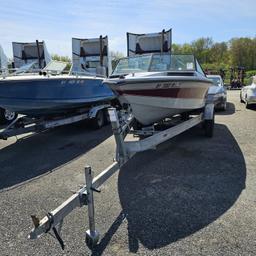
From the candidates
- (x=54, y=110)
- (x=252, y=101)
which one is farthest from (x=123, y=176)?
(x=252, y=101)

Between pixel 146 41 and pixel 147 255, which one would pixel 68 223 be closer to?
pixel 147 255

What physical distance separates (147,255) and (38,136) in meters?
6.09

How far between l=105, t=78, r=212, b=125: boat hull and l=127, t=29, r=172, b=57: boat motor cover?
6.62m

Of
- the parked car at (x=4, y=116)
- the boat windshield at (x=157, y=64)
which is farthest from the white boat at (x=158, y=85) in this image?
the parked car at (x=4, y=116)

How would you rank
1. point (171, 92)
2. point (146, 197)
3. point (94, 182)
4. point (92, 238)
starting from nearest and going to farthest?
1. point (92, 238)
2. point (94, 182)
3. point (146, 197)
4. point (171, 92)

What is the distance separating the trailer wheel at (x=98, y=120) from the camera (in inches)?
343

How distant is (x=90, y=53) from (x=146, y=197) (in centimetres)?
1025

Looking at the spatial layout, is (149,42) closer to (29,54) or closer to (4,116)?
(29,54)

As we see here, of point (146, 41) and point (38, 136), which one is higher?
point (146, 41)

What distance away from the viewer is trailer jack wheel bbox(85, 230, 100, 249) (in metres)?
3.00

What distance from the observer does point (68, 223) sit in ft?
11.4

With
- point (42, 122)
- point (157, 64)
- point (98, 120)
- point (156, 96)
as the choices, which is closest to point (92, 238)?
point (156, 96)

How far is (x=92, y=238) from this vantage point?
2996mm

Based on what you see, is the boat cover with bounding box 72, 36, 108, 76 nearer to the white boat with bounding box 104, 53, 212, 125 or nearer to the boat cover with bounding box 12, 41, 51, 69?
the boat cover with bounding box 12, 41, 51, 69
